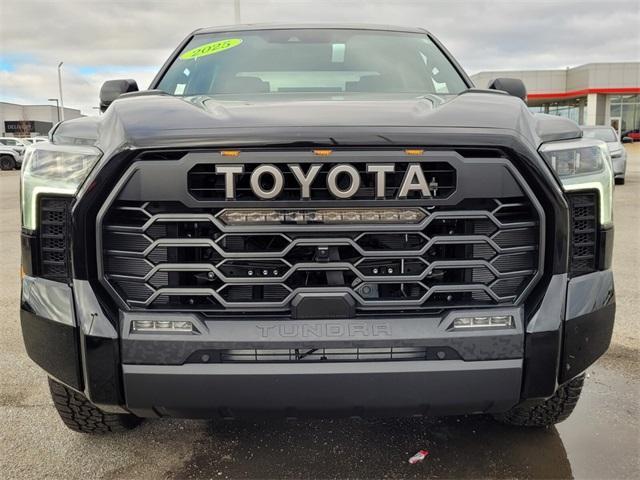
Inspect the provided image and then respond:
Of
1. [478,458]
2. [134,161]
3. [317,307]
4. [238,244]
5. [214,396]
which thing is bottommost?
[478,458]

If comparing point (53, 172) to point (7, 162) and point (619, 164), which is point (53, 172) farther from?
point (7, 162)

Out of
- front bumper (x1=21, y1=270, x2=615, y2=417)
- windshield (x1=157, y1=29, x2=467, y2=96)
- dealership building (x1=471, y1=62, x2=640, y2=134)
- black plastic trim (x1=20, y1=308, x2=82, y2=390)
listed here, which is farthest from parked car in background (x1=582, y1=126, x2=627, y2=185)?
dealership building (x1=471, y1=62, x2=640, y2=134)

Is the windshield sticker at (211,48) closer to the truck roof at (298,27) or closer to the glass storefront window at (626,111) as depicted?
the truck roof at (298,27)

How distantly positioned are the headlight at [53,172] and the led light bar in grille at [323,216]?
508 mm

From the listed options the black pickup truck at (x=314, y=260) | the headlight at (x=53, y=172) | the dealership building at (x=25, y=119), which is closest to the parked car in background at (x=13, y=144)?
the headlight at (x=53, y=172)

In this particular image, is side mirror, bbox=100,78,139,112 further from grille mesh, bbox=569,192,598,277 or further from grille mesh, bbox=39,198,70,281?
grille mesh, bbox=569,192,598,277

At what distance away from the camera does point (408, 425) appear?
9.00ft

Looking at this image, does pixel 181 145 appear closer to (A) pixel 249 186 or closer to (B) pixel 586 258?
(A) pixel 249 186

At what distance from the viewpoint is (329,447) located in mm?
2559

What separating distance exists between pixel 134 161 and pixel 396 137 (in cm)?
86

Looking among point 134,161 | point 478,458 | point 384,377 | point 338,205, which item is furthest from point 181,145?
point 478,458

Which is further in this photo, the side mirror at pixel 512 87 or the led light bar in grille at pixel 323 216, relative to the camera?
the side mirror at pixel 512 87

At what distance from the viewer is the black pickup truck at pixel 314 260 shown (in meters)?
1.89

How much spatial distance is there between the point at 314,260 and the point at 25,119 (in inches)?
3578
